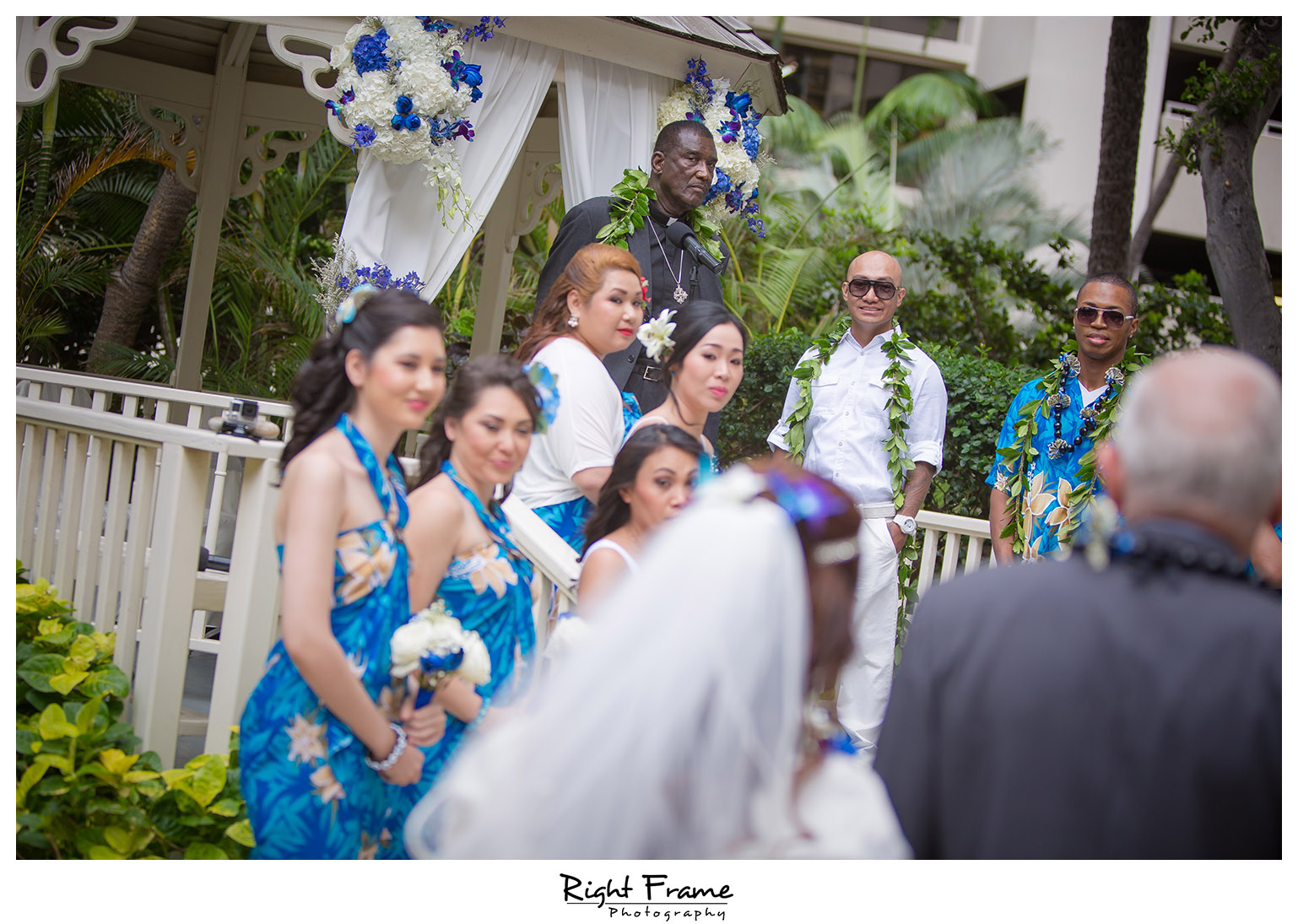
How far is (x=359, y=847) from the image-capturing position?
2.29 meters

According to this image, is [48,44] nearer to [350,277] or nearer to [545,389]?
[350,277]

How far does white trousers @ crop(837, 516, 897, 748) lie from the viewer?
4.24 meters

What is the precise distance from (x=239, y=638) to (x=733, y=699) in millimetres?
1688

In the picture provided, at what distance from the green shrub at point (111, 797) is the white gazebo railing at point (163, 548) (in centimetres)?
9

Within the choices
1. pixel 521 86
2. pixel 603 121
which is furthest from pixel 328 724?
pixel 603 121

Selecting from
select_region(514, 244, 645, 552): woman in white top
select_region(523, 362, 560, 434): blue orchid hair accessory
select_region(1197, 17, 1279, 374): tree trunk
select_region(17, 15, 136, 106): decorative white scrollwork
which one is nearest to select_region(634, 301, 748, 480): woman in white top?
select_region(514, 244, 645, 552): woman in white top

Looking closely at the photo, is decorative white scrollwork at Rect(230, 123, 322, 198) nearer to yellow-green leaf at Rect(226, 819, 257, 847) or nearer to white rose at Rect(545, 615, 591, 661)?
yellow-green leaf at Rect(226, 819, 257, 847)

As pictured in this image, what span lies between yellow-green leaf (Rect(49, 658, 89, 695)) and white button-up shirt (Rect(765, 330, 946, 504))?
2.64 m

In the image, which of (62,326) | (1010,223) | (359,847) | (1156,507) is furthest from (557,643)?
(1010,223)

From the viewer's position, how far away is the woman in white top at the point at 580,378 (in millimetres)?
2980

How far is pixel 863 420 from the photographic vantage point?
430 centimetres

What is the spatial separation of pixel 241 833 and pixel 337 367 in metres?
1.23

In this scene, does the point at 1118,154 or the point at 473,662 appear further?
the point at 1118,154
